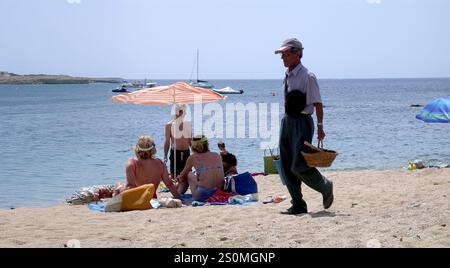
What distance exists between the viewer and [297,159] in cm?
596

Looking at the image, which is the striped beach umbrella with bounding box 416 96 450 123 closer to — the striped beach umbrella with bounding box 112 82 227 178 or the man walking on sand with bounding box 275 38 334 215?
the striped beach umbrella with bounding box 112 82 227 178

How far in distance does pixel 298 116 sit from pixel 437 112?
741cm

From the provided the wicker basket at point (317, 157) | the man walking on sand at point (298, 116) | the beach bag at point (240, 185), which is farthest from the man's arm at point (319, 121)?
the beach bag at point (240, 185)

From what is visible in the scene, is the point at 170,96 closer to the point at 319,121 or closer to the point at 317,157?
the point at 319,121

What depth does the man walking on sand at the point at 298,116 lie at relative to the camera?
5.98 metres

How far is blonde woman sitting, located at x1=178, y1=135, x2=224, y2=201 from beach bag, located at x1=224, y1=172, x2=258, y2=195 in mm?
128

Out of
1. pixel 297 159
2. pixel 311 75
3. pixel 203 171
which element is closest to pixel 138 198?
pixel 203 171

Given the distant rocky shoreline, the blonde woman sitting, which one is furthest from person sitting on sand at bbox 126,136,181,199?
the distant rocky shoreline

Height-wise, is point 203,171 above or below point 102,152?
above

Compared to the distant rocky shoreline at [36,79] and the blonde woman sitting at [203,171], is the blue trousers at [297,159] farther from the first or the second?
the distant rocky shoreline at [36,79]

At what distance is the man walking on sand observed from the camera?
235 inches
